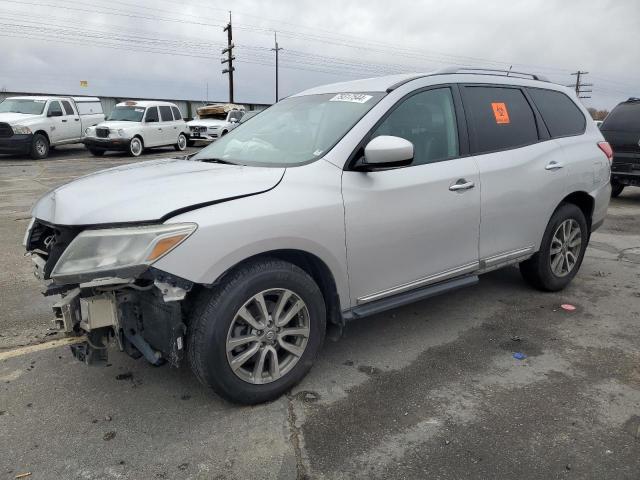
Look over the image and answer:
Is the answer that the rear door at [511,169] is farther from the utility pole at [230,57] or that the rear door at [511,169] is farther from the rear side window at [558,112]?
the utility pole at [230,57]

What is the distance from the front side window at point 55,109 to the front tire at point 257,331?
1754 centimetres

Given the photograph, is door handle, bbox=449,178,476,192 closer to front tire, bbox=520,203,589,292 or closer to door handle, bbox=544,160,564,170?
door handle, bbox=544,160,564,170

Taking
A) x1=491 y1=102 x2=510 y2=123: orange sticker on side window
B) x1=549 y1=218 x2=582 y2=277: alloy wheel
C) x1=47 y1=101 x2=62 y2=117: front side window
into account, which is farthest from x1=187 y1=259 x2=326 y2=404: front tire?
x1=47 y1=101 x2=62 y2=117: front side window

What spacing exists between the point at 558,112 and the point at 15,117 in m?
17.0

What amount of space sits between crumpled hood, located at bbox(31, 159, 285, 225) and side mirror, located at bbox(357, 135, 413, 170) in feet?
1.71

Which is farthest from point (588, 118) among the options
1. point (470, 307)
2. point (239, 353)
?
point (239, 353)

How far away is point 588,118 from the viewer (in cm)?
502

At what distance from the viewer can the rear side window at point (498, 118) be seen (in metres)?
3.95

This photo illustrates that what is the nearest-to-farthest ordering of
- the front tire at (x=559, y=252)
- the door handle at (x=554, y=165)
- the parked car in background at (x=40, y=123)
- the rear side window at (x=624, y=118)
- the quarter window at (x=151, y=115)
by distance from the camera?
the door handle at (x=554, y=165)
the front tire at (x=559, y=252)
the rear side window at (x=624, y=118)
the parked car in background at (x=40, y=123)
the quarter window at (x=151, y=115)

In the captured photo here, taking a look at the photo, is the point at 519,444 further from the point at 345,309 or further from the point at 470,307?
the point at 470,307

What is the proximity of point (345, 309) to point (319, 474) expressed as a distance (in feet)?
3.41

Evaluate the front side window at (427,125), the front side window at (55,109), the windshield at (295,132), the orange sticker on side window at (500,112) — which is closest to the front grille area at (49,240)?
the windshield at (295,132)

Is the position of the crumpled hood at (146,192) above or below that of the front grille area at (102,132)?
below

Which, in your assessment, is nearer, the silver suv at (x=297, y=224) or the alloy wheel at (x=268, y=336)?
the silver suv at (x=297, y=224)
